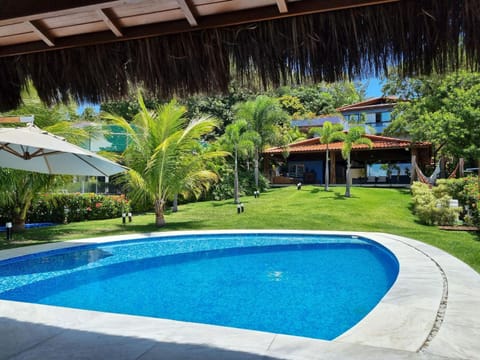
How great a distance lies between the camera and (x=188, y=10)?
2645 mm

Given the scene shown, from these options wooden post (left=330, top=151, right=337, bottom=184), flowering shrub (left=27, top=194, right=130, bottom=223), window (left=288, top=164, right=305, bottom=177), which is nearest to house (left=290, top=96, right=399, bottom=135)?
window (left=288, top=164, right=305, bottom=177)

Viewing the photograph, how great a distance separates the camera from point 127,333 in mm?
3752

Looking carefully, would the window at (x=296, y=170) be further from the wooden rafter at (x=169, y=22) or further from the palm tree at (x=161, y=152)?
the wooden rafter at (x=169, y=22)

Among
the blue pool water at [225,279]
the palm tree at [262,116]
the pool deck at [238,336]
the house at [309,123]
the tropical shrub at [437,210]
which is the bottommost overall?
the blue pool water at [225,279]

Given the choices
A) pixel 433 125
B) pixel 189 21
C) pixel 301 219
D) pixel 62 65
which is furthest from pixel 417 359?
pixel 433 125

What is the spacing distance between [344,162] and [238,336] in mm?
29238

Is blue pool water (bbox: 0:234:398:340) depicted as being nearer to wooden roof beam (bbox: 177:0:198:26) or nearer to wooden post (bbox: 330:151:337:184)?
wooden roof beam (bbox: 177:0:198:26)

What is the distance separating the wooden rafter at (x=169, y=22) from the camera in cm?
249

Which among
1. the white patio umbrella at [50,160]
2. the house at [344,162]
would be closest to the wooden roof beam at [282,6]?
the white patio umbrella at [50,160]

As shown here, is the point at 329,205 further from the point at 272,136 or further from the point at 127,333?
the point at 127,333

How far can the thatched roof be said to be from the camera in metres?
2.60

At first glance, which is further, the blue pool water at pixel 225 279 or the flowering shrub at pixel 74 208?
the flowering shrub at pixel 74 208

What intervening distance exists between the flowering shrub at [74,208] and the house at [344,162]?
40.7ft

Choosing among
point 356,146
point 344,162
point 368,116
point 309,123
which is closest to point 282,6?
point 356,146
